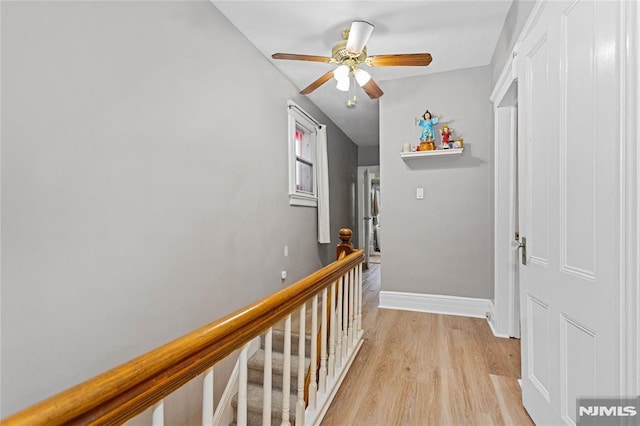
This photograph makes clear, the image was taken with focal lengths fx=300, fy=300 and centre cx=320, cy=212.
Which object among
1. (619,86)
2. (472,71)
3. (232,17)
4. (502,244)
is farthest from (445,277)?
(232,17)

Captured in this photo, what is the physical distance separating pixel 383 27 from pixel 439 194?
1728 millimetres

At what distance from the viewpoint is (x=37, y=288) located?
118 centimetres

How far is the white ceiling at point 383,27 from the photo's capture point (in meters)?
2.20

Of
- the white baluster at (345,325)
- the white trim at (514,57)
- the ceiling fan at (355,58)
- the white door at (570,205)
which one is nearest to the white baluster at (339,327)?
the white baluster at (345,325)

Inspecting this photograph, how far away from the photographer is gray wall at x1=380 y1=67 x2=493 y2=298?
10.2ft

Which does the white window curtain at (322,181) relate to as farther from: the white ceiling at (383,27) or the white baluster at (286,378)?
the white baluster at (286,378)

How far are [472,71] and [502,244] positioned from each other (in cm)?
182

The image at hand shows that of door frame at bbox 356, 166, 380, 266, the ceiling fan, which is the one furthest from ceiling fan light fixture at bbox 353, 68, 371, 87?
door frame at bbox 356, 166, 380, 266

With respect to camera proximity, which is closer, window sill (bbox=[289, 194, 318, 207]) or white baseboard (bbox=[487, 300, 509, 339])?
white baseboard (bbox=[487, 300, 509, 339])

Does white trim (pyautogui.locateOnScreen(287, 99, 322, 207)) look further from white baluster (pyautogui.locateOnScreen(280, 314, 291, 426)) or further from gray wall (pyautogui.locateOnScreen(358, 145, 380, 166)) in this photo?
gray wall (pyautogui.locateOnScreen(358, 145, 380, 166))

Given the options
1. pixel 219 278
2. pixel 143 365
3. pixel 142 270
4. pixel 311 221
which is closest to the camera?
pixel 143 365

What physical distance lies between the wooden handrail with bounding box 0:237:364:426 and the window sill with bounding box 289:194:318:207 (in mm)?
2396

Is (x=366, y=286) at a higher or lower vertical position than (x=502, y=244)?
lower

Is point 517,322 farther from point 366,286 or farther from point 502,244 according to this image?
point 366,286
